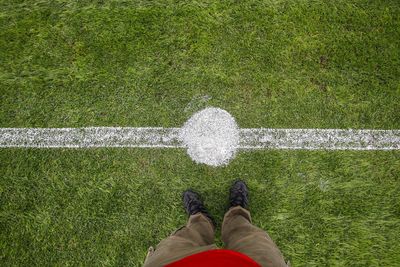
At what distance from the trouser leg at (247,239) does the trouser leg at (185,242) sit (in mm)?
169

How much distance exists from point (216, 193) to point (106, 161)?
1.16 meters

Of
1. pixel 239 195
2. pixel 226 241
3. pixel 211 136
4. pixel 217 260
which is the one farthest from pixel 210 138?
pixel 217 260

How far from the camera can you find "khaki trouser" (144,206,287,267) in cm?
227

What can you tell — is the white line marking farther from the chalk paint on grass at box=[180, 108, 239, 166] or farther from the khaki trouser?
the khaki trouser

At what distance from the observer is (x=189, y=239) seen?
8.71ft

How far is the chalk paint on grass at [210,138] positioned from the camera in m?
3.20

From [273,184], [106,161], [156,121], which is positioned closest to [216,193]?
[273,184]

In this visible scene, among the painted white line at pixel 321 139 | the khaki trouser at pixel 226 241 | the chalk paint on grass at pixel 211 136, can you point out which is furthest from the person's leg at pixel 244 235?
the painted white line at pixel 321 139

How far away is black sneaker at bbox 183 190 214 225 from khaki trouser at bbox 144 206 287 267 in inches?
3.6

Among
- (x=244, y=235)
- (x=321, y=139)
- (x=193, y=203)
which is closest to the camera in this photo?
(x=244, y=235)

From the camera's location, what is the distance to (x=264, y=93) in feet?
10.8

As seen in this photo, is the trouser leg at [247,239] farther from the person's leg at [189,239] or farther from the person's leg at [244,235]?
the person's leg at [189,239]

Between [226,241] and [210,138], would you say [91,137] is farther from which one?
[226,241]

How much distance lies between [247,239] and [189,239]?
0.49 m
